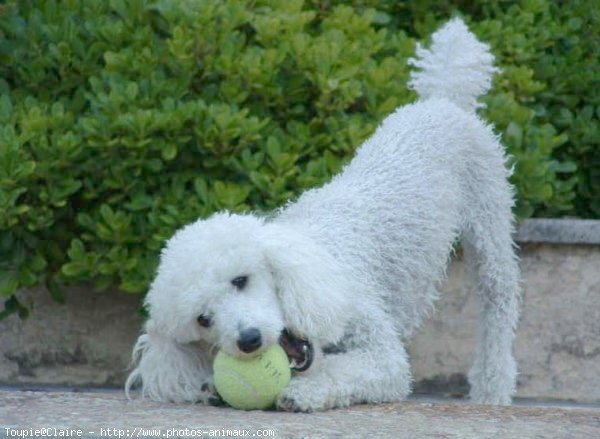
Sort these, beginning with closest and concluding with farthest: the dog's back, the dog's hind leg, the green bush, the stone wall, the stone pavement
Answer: the stone pavement → the dog's back → the dog's hind leg → the green bush → the stone wall

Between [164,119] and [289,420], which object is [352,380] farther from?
[164,119]

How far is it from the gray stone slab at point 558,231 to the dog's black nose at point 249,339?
2.45 metres

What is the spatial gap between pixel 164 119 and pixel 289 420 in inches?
70.1

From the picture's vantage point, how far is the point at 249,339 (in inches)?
157

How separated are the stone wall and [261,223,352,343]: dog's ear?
6.49ft

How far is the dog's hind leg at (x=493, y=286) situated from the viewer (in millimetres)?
5320

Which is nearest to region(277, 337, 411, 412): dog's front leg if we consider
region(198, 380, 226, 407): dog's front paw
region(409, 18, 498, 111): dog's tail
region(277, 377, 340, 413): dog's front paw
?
region(277, 377, 340, 413): dog's front paw

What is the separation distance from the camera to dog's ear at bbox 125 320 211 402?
431 centimetres

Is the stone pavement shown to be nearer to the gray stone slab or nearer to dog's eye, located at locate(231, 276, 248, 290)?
dog's eye, located at locate(231, 276, 248, 290)

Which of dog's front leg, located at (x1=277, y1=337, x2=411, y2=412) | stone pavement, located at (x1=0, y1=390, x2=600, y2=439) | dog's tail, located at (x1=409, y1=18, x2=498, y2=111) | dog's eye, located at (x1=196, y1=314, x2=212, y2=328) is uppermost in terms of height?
dog's tail, located at (x1=409, y1=18, x2=498, y2=111)

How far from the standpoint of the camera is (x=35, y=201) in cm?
555

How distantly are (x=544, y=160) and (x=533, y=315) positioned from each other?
749 millimetres

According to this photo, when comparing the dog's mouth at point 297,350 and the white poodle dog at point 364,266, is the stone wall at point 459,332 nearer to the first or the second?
the white poodle dog at point 364,266

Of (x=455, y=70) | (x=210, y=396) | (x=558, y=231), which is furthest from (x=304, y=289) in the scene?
(x=558, y=231)
